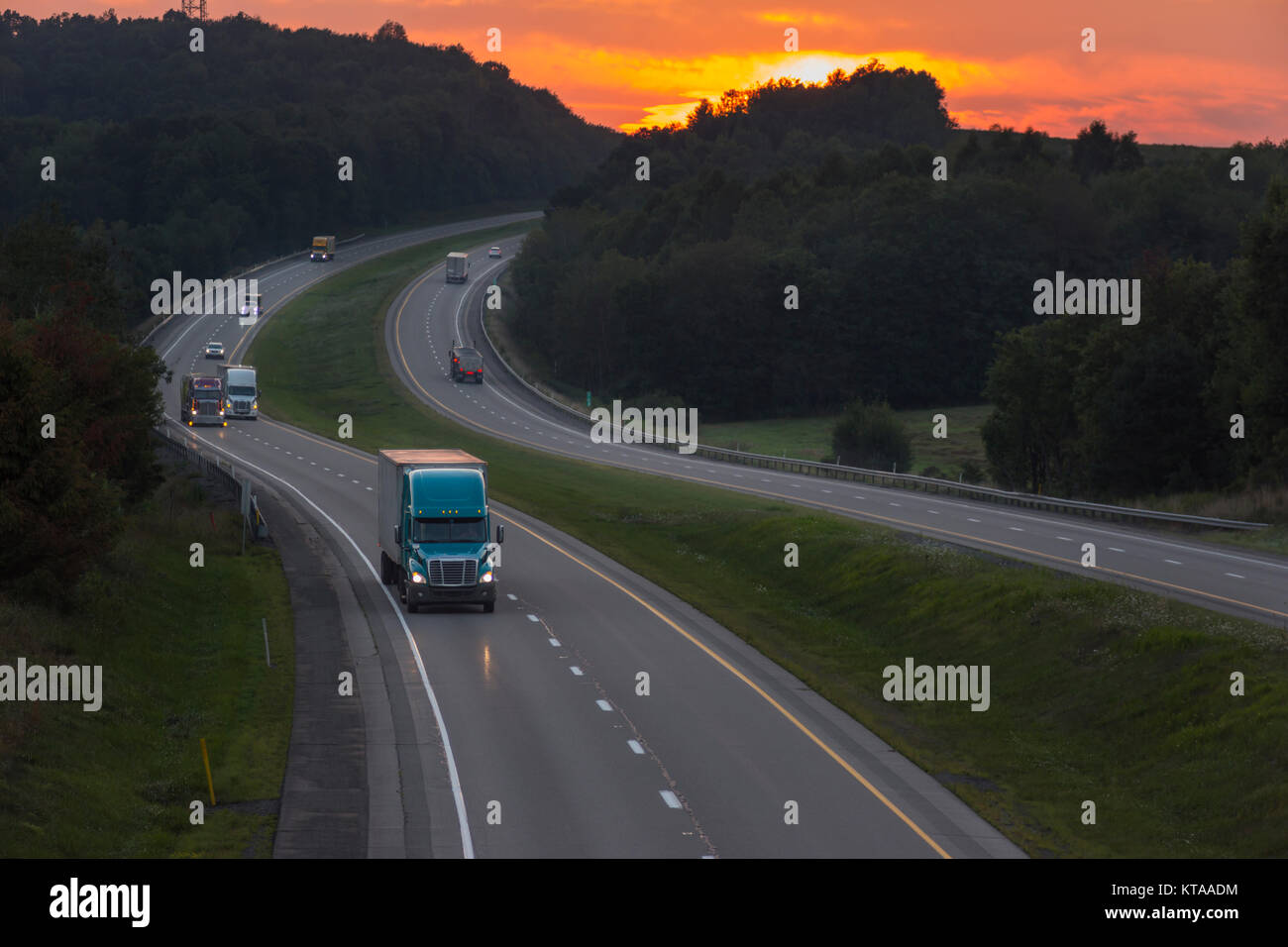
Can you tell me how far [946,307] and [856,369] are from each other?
1043 centimetres

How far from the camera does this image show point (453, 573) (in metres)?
33.2

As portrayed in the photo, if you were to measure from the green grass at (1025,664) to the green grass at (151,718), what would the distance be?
10.6m

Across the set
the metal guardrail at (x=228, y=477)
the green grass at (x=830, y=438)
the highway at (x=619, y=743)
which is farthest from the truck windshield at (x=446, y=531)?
the green grass at (x=830, y=438)

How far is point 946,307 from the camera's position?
423 ft

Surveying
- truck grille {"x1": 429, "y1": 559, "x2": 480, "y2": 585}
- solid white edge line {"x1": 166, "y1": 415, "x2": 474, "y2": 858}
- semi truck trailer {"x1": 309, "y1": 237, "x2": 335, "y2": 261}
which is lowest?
solid white edge line {"x1": 166, "y1": 415, "x2": 474, "y2": 858}

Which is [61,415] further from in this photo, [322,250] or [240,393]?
[322,250]

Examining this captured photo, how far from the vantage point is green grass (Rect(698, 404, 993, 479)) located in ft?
297

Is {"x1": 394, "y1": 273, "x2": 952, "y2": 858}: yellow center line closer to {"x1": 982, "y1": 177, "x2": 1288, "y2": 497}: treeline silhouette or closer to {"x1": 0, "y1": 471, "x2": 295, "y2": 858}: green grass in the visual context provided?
→ {"x1": 0, "y1": 471, "x2": 295, "y2": 858}: green grass

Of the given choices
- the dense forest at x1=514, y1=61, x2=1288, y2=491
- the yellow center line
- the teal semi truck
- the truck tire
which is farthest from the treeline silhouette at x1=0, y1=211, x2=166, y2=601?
the dense forest at x1=514, y1=61, x2=1288, y2=491

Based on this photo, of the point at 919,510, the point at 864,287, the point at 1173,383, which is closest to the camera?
the point at 919,510

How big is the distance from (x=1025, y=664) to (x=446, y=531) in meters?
14.2

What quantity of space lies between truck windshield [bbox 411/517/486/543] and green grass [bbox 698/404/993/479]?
51064mm

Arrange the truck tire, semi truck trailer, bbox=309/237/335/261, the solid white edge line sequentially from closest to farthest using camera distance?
the solid white edge line, the truck tire, semi truck trailer, bbox=309/237/335/261

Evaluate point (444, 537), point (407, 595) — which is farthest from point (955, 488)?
point (407, 595)
